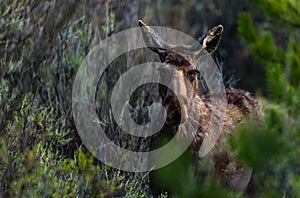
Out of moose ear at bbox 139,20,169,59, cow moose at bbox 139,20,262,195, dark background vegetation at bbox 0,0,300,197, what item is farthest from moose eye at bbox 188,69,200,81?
dark background vegetation at bbox 0,0,300,197


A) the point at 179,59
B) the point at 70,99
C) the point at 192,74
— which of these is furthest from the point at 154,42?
the point at 70,99

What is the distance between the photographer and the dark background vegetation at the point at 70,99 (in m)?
3.99

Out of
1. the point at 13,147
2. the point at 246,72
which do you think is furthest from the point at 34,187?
the point at 246,72

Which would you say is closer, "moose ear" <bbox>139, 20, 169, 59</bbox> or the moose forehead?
the moose forehead

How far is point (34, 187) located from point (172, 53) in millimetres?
1897

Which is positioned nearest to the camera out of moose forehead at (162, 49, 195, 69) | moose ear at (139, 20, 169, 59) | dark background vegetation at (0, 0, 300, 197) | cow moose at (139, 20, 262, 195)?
dark background vegetation at (0, 0, 300, 197)

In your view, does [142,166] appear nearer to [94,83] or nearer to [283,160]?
[94,83]

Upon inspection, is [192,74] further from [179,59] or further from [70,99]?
[70,99]

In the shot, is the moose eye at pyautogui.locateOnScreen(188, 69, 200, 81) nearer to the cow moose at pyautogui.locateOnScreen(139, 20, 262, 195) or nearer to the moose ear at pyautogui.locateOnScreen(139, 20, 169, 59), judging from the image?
the cow moose at pyautogui.locateOnScreen(139, 20, 262, 195)

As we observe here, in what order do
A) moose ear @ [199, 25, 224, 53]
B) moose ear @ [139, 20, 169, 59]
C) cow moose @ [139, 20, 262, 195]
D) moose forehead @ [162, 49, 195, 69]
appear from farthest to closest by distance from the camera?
moose ear @ [199, 25, 224, 53] < moose ear @ [139, 20, 169, 59] < moose forehead @ [162, 49, 195, 69] < cow moose @ [139, 20, 262, 195]

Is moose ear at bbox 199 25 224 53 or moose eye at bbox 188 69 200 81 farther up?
moose ear at bbox 199 25 224 53

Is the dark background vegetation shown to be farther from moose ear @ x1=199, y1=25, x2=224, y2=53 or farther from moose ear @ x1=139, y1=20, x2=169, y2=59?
moose ear @ x1=139, y1=20, x2=169, y2=59

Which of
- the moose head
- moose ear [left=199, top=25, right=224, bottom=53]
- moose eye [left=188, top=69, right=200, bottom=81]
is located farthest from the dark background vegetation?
moose eye [left=188, top=69, right=200, bottom=81]

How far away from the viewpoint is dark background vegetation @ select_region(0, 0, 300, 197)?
3.99m
